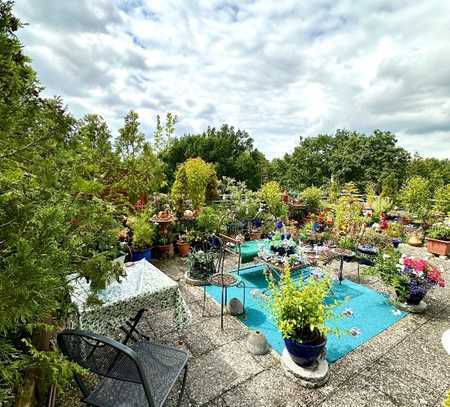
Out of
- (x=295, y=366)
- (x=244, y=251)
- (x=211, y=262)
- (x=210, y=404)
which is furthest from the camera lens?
(x=244, y=251)

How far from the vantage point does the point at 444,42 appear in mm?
3283

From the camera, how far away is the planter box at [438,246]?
5.67 metres

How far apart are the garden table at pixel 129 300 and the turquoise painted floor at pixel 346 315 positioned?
39.7 inches

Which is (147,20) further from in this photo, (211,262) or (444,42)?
(444,42)

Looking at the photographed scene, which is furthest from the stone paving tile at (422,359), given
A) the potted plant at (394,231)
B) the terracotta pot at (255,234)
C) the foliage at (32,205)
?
the potted plant at (394,231)

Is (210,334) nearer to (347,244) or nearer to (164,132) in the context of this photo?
(347,244)

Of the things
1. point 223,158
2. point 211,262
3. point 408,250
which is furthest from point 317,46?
point 223,158

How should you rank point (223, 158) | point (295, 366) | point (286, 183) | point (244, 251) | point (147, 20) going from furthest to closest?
point (286, 183), point (223, 158), point (244, 251), point (147, 20), point (295, 366)

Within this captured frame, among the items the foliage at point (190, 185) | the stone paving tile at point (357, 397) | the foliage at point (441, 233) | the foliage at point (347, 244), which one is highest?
the foliage at point (190, 185)

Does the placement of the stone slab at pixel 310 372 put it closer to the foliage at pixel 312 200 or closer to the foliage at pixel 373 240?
the foliage at pixel 373 240

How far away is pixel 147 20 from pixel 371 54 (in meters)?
3.23

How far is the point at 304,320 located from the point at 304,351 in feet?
0.81

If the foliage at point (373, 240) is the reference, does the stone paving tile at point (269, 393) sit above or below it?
below

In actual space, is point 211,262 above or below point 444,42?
below
